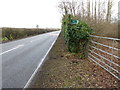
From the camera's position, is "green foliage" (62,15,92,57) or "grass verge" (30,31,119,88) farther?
"green foliage" (62,15,92,57)

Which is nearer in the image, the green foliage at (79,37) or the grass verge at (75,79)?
the grass verge at (75,79)

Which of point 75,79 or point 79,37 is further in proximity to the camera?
point 79,37

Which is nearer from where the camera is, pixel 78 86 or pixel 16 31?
pixel 78 86

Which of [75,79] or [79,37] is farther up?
[79,37]

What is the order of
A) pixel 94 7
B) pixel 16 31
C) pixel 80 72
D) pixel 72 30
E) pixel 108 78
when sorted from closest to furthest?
pixel 108 78 < pixel 80 72 < pixel 72 30 < pixel 94 7 < pixel 16 31

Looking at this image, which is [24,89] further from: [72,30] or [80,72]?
[72,30]

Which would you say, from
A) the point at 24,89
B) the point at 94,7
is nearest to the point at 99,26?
the point at 24,89

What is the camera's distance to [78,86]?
13.8 feet

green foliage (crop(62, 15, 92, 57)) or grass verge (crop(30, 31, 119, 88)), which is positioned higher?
green foliage (crop(62, 15, 92, 57))

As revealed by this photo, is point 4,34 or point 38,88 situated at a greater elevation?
point 4,34

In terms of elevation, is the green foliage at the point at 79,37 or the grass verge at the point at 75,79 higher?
the green foliage at the point at 79,37

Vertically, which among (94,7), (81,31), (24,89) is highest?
(94,7)

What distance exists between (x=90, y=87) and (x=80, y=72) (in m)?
1.42

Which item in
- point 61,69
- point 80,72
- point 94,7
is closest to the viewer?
point 80,72
